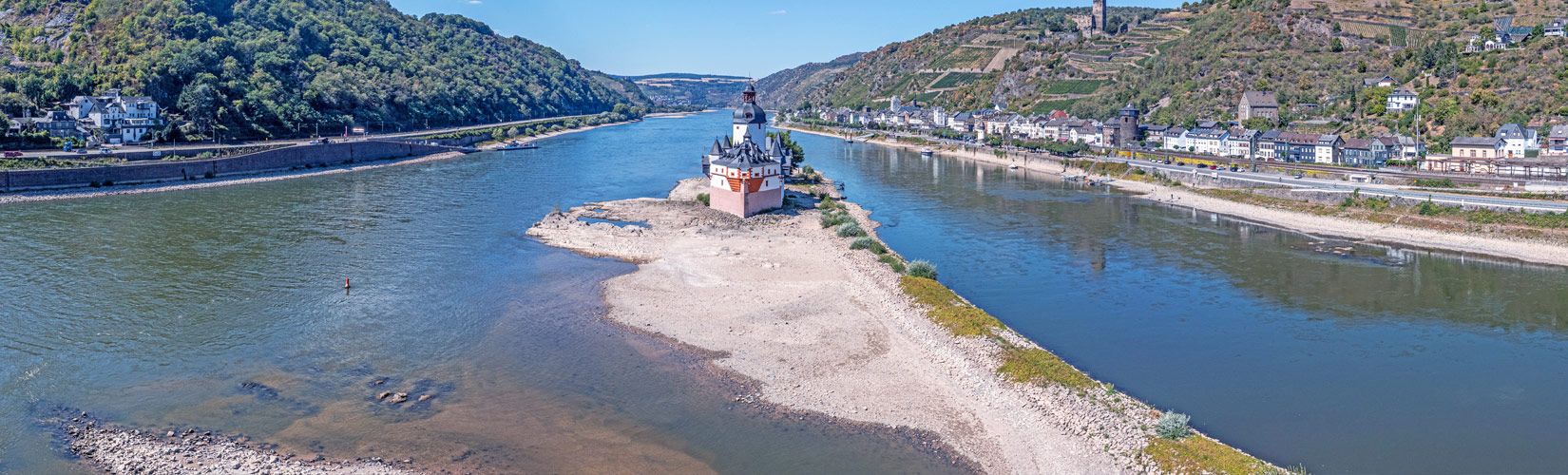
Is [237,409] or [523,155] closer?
[237,409]

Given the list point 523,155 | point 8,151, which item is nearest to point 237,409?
point 8,151

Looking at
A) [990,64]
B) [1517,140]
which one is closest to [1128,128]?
[1517,140]

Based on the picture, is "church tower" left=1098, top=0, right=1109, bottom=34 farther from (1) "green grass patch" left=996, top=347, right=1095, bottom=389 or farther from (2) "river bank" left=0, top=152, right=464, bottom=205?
(1) "green grass patch" left=996, top=347, right=1095, bottom=389

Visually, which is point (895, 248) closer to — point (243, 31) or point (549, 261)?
point (549, 261)

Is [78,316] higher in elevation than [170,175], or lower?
lower

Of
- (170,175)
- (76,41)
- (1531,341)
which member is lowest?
(1531,341)

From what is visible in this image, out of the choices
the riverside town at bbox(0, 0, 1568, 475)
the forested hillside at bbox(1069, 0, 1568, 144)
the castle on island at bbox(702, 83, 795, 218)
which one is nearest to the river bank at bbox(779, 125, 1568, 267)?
the riverside town at bbox(0, 0, 1568, 475)
